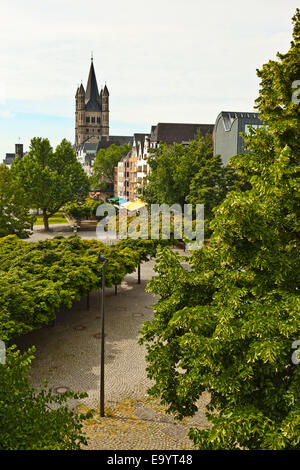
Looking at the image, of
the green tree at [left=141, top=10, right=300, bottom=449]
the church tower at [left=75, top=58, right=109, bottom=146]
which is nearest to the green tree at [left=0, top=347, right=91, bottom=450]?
the green tree at [left=141, top=10, right=300, bottom=449]

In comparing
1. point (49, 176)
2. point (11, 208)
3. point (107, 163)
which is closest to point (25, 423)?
point (11, 208)

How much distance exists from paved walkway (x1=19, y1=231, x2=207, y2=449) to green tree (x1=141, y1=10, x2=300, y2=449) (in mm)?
4329

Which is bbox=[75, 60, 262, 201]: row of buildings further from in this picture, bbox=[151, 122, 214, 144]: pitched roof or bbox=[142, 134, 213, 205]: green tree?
bbox=[142, 134, 213, 205]: green tree

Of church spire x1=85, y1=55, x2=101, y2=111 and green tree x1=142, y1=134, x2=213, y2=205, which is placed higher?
church spire x1=85, y1=55, x2=101, y2=111

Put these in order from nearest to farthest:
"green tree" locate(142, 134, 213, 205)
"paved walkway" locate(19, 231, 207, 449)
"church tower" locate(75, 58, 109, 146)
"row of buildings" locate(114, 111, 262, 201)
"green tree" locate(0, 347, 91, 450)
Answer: "green tree" locate(0, 347, 91, 450)
"paved walkway" locate(19, 231, 207, 449)
"row of buildings" locate(114, 111, 262, 201)
"green tree" locate(142, 134, 213, 205)
"church tower" locate(75, 58, 109, 146)

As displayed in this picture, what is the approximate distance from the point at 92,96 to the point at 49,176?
393 feet

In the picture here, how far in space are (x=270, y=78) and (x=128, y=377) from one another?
14082 millimetres

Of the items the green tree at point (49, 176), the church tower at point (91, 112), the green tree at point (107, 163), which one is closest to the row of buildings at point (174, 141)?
the green tree at point (107, 163)

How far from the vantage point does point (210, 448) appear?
9523 millimetres

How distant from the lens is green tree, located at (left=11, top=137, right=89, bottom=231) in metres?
60.8

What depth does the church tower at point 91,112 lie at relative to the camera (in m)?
171

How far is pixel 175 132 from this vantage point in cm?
7956

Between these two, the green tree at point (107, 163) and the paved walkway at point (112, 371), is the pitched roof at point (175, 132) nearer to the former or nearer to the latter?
the green tree at point (107, 163)
